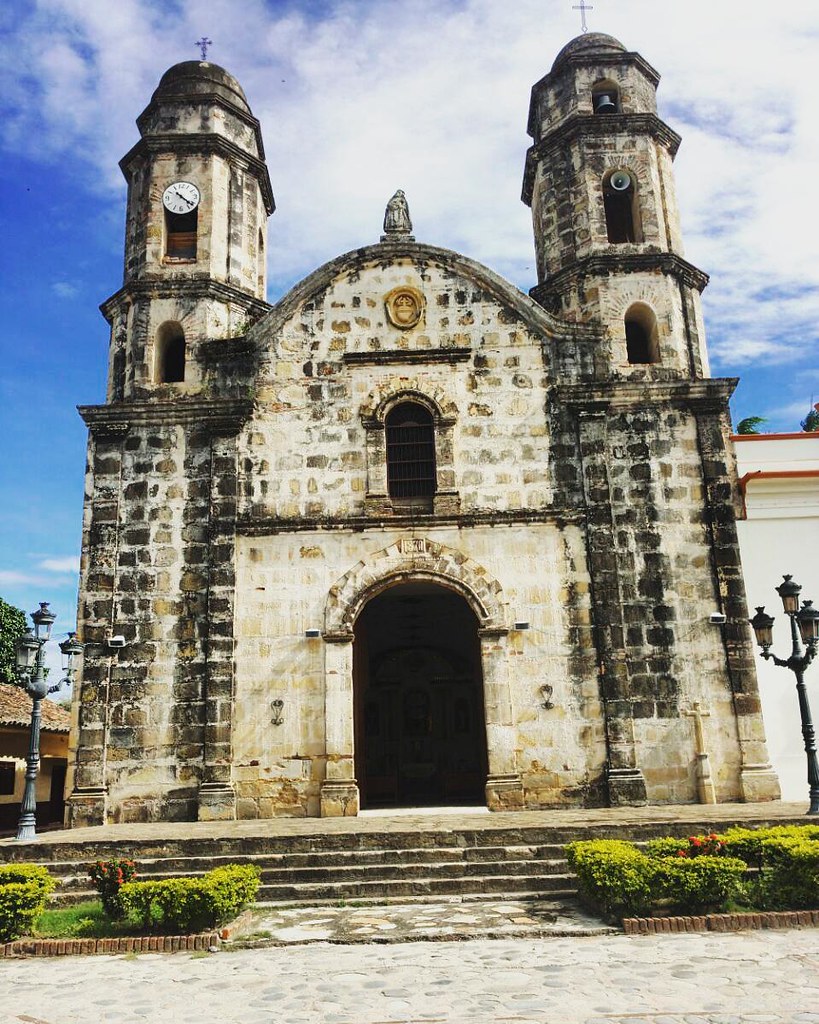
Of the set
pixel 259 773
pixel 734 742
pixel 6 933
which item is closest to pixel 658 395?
pixel 734 742

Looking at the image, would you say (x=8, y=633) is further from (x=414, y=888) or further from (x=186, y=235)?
(x=414, y=888)

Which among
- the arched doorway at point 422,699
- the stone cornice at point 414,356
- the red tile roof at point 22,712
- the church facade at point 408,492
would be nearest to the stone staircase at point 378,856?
the church facade at point 408,492

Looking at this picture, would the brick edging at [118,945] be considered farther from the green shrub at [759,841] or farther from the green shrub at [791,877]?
the green shrub at [791,877]

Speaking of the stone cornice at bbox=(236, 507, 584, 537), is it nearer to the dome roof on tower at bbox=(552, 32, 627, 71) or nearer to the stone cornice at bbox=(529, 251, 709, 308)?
the stone cornice at bbox=(529, 251, 709, 308)

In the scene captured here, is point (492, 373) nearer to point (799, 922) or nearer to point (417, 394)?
point (417, 394)

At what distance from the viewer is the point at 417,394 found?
54.0 feet

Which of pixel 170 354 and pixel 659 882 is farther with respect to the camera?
pixel 170 354

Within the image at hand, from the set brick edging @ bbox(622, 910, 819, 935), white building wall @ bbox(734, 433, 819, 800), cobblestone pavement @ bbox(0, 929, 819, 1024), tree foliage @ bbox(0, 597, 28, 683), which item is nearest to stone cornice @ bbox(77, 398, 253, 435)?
white building wall @ bbox(734, 433, 819, 800)

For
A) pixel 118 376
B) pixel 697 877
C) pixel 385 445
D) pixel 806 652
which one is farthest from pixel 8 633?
pixel 697 877

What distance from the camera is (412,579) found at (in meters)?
15.6

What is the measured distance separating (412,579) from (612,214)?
879cm

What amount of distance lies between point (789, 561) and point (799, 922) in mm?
8232

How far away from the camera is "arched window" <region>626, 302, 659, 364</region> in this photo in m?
17.2

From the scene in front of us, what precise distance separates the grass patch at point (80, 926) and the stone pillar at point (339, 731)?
476cm
